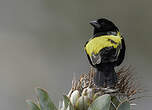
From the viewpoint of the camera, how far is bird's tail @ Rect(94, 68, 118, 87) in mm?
479

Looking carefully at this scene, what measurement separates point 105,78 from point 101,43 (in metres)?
0.09

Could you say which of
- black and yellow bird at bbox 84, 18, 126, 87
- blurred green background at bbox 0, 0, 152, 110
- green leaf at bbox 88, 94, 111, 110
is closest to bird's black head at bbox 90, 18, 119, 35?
black and yellow bird at bbox 84, 18, 126, 87

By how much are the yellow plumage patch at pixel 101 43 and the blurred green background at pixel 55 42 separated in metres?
0.59

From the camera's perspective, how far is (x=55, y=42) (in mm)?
1125

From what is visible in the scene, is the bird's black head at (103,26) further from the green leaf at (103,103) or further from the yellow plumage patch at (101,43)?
the green leaf at (103,103)

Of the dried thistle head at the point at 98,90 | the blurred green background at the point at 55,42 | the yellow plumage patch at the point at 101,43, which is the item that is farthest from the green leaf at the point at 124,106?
the blurred green background at the point at 55,42

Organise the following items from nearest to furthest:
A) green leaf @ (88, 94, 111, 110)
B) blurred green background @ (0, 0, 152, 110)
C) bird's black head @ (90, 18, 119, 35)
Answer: green leaf @ (88, 94, 111, 110) < bird's black head @ (90, 18, 119, 35) < blurred green background @ (0, 0, 152, 110)

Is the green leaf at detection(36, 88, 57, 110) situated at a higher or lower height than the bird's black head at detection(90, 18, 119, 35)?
lower

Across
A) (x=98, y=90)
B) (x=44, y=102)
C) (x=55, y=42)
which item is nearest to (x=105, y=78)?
(x=98, y=90)

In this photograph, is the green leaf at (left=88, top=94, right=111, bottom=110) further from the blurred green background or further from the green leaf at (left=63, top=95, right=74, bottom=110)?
→ the blurred green background

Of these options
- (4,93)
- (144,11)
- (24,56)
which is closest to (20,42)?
(24,56)

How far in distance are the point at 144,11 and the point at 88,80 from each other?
844mm

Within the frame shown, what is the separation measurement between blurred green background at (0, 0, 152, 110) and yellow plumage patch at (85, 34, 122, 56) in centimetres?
59

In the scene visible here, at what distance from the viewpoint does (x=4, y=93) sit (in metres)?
1.00
